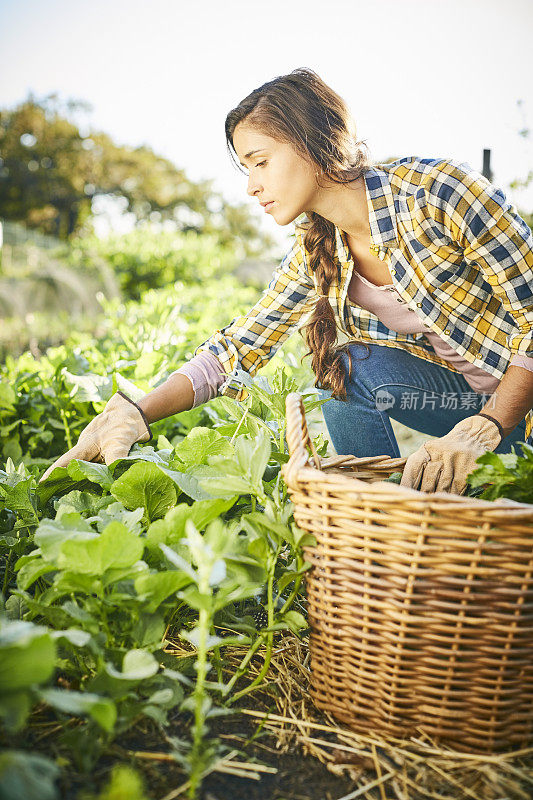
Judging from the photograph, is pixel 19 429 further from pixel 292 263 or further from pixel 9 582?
pixel 292 263

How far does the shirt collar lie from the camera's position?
1812mm

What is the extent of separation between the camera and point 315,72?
187 centimetres

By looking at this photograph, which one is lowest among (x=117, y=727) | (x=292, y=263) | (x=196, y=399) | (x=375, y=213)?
(x=117, y=727)

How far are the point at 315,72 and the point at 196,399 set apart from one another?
105cm

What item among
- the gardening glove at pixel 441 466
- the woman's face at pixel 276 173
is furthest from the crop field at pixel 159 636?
the woman's face at pixel 276 173

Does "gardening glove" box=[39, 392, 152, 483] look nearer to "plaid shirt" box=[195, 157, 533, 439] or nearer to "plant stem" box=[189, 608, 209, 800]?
"plaid shirt" box=[195, 157, 533, 439]

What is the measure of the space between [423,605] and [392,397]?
4.39 ft

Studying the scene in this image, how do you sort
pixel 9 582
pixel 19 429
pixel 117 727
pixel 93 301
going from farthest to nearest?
pixel 93 301 < pixel 19 429 < pixel 9 582 < pixel 117 727

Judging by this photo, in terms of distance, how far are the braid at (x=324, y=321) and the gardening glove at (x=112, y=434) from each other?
776 mm

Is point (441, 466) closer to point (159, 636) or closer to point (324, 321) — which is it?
point (159, 636)

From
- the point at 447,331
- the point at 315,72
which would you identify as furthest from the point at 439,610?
the point at 315,72

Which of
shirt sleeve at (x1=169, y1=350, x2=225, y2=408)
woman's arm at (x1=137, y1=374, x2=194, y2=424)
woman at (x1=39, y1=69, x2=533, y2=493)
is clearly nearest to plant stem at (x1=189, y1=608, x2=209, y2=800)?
woman at (x1=39, y1=69, x2=533, y2=493)

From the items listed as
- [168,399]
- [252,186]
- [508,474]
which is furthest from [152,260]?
[508,474]

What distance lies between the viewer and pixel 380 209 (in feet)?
5.95
